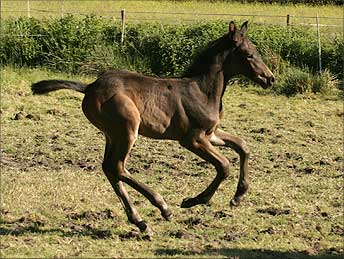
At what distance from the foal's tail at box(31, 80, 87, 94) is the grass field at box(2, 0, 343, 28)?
738 inches

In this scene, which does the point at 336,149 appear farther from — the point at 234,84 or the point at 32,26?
the point at 32,26

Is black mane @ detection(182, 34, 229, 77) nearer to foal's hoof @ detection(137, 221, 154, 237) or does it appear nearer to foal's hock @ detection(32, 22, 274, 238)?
foal's hock @ detection(32, 22, 274, 238)

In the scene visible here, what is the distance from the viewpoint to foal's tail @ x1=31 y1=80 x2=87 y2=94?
25.0ft

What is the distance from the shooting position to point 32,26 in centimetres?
2083

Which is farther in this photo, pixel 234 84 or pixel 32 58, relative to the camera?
pixel 32 58

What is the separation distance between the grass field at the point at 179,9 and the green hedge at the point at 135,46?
5627mm

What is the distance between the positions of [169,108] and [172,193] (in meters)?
1.72

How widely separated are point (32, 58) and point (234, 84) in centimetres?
541

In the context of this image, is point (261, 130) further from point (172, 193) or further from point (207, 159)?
point (207, 159)

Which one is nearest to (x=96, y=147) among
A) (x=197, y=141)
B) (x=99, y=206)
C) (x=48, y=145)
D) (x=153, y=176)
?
(x=48, y=145)

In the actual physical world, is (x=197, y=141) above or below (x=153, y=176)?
above

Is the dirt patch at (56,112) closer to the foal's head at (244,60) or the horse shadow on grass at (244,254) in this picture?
the foal's head at (244,60)

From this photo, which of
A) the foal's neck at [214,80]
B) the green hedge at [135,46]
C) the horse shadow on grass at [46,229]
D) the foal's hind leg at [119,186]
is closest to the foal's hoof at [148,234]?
the foal's hind leg at [119,186]

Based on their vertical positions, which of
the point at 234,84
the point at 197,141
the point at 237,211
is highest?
the point at 197,141
